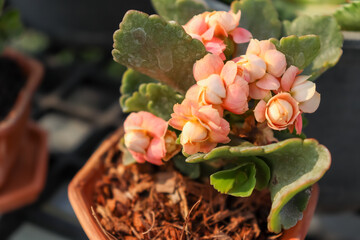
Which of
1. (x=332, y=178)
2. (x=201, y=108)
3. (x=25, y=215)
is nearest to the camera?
→ (x=201, y=108)

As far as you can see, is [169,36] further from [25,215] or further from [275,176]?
[25,215]

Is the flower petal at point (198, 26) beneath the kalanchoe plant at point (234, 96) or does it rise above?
above

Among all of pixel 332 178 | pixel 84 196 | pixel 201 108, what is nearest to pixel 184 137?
pixel 201 108

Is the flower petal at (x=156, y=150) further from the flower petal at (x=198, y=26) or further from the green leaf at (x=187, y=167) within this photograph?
the flower petal at (x=198, y=26)

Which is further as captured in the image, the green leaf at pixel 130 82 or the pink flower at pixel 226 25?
the green leaf at pixel 130 82

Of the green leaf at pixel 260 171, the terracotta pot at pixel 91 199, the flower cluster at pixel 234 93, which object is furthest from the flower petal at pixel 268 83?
the terracotta pot at pixel 91 199

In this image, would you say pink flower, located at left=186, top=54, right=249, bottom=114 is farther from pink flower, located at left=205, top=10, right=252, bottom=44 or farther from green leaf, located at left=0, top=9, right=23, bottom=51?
green leaf, located at left=0, top=9, right=23, bottom=51

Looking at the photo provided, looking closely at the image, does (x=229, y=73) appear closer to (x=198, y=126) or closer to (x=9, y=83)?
(x=198, y=126)
